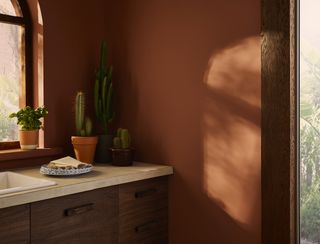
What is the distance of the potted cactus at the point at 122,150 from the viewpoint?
2.43 meters

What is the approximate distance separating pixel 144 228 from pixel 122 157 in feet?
1.46

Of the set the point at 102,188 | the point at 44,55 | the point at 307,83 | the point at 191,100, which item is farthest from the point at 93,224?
the point at 307,83

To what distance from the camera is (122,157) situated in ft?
7.97

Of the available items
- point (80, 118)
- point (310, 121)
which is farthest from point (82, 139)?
point (310, 121)

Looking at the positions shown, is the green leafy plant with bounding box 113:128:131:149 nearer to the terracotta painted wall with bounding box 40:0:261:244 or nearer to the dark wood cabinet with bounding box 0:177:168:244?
the terracotta painted wall with bounding box 40:0:261:244

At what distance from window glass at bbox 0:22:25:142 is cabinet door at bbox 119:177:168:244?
0.86 meters

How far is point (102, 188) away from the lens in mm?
2066

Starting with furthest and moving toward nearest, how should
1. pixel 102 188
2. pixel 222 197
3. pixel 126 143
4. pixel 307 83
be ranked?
pixel 126 143, pixel 222 197, pixel 102 188, pixel 307 83

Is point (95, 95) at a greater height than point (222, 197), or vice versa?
point (95, 95)

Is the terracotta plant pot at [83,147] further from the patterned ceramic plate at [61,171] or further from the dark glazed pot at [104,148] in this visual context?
the patterned ceramic plate at [61,171]

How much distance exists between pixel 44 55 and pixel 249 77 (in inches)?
50.2

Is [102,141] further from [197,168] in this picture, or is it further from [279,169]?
[279,169]

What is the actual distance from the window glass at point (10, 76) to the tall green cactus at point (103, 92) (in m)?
0.48

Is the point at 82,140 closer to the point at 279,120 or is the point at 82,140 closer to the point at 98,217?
the point at 98,217
